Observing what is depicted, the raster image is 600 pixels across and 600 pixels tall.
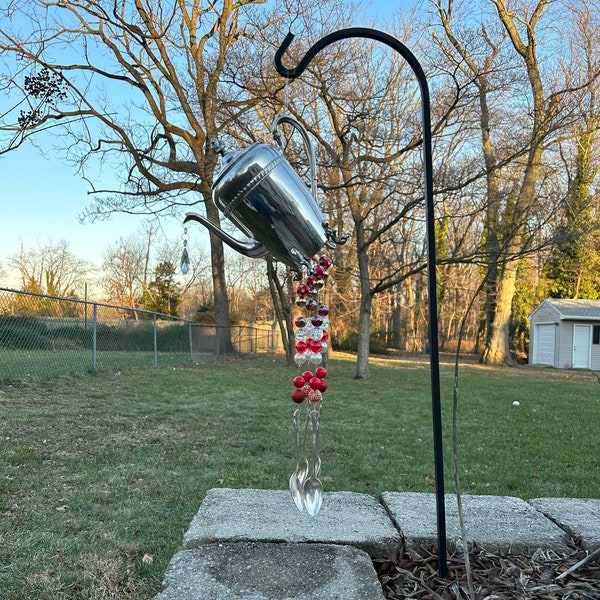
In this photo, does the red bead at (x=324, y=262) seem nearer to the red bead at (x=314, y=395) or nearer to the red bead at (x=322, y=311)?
the red bead at (x=322, y=311)

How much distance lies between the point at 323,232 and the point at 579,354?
2024 centimetres

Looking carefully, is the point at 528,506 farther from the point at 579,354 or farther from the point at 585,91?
the point at 579,354

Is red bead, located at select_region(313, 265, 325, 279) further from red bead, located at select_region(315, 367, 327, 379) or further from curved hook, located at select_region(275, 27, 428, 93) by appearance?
curved hook, located at select_region(275, 27, 428, 93)

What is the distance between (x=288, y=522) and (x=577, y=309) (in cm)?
1994

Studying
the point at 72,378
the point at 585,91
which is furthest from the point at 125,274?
the point at 585,91

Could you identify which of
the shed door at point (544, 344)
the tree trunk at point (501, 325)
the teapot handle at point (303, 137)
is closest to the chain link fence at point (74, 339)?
the teapot handle at point (303, 137)

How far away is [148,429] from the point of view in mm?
5371

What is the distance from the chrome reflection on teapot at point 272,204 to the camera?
1.69 meters

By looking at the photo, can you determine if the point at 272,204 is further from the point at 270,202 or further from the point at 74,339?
the point at 74,339

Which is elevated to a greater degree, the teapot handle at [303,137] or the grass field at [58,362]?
the teapot handle at [303,137]

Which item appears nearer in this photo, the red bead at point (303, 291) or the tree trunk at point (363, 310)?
the red bead at point (303, 291)

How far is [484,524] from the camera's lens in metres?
2.11

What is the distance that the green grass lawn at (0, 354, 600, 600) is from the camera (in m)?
2.43

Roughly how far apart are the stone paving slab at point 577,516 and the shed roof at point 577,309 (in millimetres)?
18228
